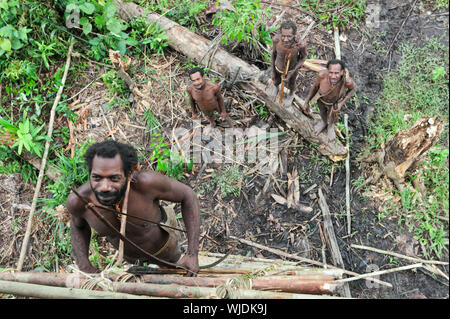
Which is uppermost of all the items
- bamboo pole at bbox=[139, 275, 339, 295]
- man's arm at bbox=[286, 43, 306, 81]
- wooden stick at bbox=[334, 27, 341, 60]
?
wooden stick at bbox=[334, 27, 341, 60]

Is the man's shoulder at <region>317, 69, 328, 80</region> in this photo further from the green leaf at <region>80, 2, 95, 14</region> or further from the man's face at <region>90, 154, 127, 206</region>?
the green leaf at <region>80, 2, 95, 14</region>

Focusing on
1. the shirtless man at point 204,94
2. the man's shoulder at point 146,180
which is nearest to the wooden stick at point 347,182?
the shirtless man at point 204,94

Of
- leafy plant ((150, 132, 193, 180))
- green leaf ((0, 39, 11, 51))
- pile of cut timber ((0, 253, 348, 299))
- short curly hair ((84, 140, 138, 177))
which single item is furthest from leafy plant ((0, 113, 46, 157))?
pile of cut timber ((0, 253, 348, 299))

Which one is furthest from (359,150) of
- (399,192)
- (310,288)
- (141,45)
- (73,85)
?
(73,85)

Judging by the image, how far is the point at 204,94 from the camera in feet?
12.3

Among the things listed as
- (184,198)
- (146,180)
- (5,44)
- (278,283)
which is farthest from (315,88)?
(5,44)

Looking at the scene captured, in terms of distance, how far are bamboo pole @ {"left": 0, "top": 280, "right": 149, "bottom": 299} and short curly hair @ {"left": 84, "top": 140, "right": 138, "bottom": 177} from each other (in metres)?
0.73

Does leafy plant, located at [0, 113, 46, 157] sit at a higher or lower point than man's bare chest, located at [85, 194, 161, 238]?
higher

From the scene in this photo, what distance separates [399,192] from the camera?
3.92 metres

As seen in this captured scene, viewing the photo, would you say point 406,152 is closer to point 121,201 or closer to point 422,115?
point 422,115

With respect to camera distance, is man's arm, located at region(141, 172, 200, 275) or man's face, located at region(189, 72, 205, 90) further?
man's face, located at region(189, 72, 205, 90)

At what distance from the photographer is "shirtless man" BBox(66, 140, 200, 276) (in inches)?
86.0

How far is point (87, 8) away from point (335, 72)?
116 inches

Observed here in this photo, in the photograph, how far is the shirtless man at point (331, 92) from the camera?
10.9 feet
